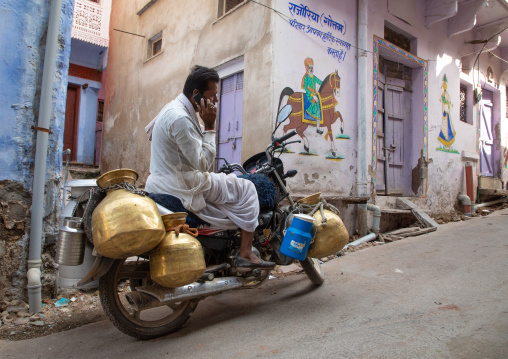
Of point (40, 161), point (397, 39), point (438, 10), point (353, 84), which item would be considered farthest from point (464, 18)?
point (40, 161)

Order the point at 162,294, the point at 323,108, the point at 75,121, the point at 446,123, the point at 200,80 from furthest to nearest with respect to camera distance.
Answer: the point at 75,121, the point at 446,123, the point at 323,108, the point at 200,80, the point at 162,294

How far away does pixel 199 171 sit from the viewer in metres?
2.30

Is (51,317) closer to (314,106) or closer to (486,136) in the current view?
(314,106)

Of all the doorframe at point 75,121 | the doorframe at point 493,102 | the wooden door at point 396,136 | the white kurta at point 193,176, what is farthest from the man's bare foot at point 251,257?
the doorframe at point 75,121

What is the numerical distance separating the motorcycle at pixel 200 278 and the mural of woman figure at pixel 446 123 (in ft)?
18.9

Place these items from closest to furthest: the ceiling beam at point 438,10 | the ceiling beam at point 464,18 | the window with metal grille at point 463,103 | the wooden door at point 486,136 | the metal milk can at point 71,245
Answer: the metal milk can at point 71,245 → the ceiling beam at point 438,10 → the ceiling beam at point 464,18 → the window with metal grille at point 463,103 → the wooden door at point 486,136

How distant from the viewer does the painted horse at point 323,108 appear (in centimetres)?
495

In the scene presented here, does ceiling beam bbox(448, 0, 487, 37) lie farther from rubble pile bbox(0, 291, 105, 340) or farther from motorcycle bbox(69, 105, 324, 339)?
rubble pile bbox(0, 291, 105, 340)

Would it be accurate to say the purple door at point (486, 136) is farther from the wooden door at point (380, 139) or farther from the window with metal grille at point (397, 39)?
the wooden door at point (380, 139)

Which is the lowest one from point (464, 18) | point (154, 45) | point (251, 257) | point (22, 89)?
point (251, 257)

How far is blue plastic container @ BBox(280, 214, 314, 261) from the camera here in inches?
98.9

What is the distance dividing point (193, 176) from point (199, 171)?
0.06 meters

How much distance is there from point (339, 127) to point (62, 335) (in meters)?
4.55

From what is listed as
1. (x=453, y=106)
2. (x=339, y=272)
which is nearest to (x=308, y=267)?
(x=339, y=272)
